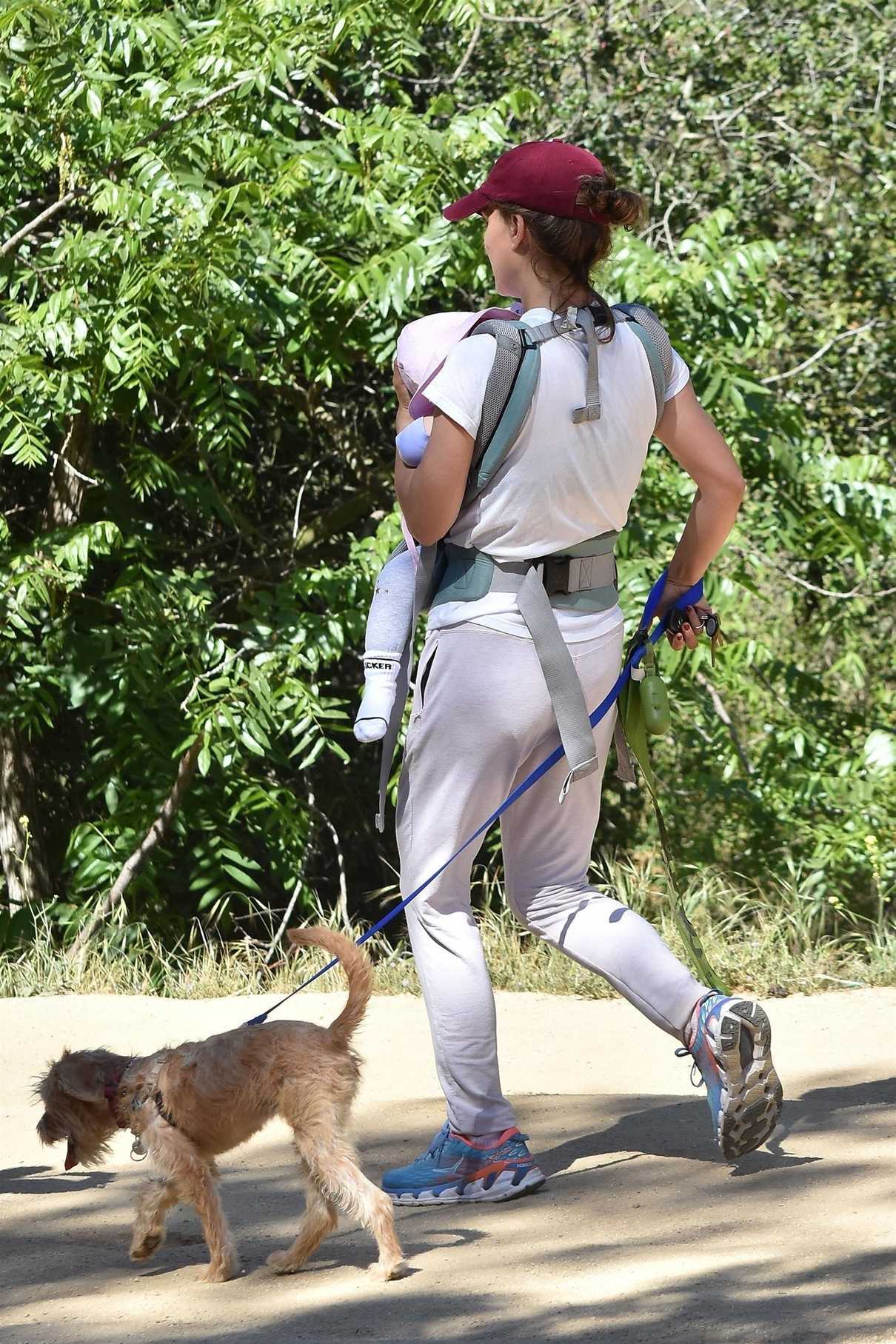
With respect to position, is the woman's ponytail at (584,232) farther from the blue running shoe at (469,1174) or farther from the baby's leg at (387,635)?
the blue running shoe at (469,1174)

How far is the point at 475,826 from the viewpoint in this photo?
3291mm

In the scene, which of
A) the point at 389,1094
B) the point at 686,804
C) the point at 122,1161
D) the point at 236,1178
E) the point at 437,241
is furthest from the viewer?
the point at 686,804

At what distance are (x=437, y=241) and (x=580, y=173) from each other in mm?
2819

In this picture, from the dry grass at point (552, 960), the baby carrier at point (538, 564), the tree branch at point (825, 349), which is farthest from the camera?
the tree branch at point (825, 349)

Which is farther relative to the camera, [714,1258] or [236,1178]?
[236,1178]

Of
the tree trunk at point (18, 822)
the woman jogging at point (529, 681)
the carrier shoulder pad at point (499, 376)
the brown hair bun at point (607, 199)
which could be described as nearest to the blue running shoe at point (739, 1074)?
the woman jogging at point (529, 681)

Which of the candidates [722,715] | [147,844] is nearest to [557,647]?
[147,844]

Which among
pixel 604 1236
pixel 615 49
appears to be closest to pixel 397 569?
pixel 604 1236

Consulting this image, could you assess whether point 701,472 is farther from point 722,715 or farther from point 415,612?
point 722,715

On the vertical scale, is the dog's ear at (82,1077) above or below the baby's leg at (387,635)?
below

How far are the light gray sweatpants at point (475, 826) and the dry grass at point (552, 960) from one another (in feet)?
6.91

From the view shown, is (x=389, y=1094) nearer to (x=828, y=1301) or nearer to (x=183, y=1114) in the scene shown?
(x=183, y=1114)

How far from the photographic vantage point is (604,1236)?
2.98 m

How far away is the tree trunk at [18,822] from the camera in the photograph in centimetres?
759
